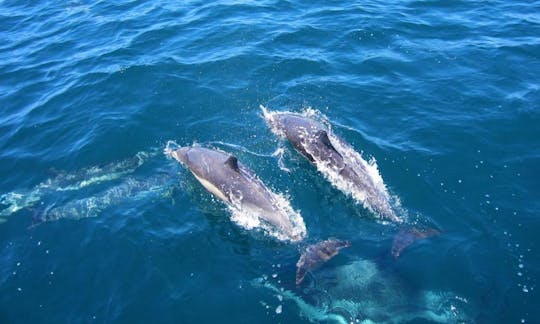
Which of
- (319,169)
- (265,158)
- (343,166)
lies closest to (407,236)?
(343,166)

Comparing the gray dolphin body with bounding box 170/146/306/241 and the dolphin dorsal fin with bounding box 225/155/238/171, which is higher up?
the dolphin dorsal fin with bounding box 225/155/238/171

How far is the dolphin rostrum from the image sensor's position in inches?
501

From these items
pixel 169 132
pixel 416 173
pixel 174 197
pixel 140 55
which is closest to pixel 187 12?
pixel 140 55

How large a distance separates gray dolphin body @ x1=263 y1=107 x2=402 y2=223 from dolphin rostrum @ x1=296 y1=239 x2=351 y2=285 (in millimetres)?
2017

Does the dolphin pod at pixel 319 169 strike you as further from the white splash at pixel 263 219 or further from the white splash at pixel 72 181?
the white splash at pixel 72 181

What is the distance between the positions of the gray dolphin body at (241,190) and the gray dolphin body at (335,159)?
2.27 meters

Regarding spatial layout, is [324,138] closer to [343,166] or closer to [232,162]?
[343,166]

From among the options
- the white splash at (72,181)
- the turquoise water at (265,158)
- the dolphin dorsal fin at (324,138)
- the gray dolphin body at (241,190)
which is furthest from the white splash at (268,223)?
the white splash at (72,181)

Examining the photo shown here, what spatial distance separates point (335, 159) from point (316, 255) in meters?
4.09

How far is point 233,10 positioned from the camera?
28.4 m

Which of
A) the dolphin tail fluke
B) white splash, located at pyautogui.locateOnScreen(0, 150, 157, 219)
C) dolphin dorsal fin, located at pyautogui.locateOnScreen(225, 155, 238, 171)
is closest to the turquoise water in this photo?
white splash, located at pyautogui.locateOnScreen(0, 150, 157, 219)

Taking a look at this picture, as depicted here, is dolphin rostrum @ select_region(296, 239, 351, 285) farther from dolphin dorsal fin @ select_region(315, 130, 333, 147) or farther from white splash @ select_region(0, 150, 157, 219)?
white splash @ select_region(0, 150, 157, 219)

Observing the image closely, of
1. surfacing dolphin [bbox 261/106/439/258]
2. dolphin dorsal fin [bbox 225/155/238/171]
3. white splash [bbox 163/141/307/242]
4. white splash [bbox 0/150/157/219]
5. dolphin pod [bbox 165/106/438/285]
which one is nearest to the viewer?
dolphin pod [bbox 165/106/438/285]

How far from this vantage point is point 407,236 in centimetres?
1367
